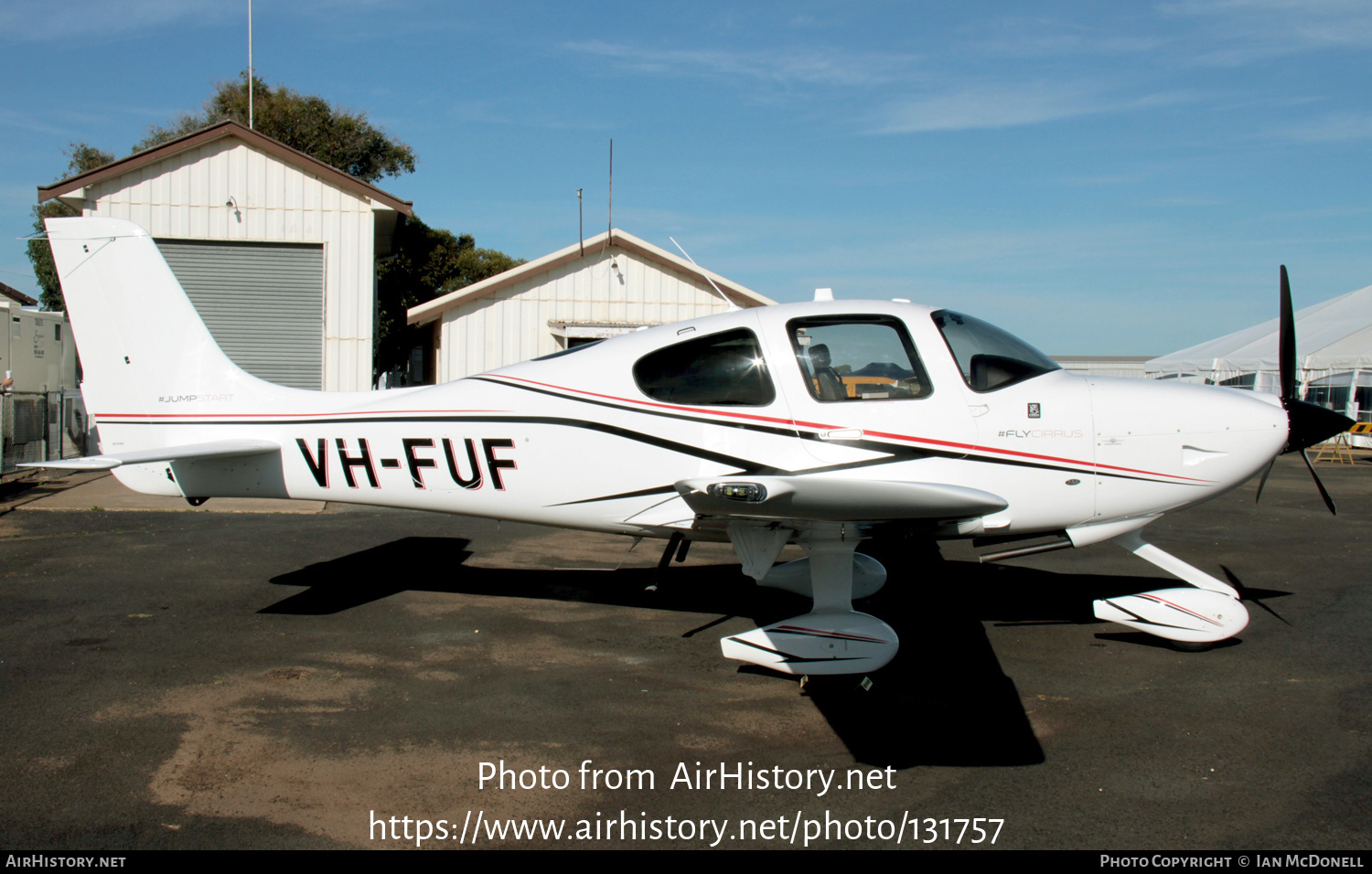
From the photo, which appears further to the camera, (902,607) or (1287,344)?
(902,607)

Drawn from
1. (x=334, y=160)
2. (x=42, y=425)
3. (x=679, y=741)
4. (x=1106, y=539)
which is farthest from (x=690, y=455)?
(x=334, y=160)

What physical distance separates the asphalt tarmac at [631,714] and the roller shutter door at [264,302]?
648cm

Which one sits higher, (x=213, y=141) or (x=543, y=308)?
(x=213, y=141)

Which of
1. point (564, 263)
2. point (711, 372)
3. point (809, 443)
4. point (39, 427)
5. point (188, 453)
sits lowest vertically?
point (39, 427)

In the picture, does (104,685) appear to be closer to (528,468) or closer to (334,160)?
(528,468)

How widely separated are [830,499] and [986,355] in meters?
1.95

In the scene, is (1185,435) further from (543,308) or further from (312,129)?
(312,129)

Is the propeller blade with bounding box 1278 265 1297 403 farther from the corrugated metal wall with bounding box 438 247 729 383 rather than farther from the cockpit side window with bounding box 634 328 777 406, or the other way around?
the corrugated metal wall with bounding box 438 247 729 383

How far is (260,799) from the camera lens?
12.0ft

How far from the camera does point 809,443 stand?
538 cm

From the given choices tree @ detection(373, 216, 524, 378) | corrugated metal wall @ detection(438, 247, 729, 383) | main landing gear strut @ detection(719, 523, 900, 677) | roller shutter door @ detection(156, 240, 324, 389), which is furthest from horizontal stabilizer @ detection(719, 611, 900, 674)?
tree @ detection(373, 216, 524, 378)

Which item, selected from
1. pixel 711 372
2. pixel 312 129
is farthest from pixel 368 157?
pixel 711 372

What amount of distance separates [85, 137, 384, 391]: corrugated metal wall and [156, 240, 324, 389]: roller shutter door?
0.17 m

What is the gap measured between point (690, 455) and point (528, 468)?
118 cm
